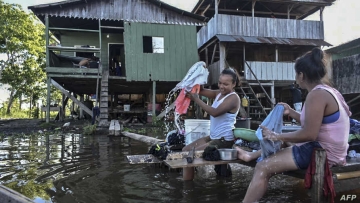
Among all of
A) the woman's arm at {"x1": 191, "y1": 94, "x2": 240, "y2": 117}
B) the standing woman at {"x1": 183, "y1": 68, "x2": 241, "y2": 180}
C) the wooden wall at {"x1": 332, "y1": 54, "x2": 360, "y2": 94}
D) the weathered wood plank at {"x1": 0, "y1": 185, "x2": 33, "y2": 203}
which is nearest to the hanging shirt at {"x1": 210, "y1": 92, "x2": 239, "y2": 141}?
the standing woman at {"x1": 183, "y1": 68, "x2": 241, "y2": 180}

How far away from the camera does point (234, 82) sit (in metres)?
3.84

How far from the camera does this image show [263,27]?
14.9 metres

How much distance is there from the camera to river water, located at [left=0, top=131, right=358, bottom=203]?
3221mm

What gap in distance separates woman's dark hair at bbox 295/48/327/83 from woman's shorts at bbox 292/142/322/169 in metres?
0.59

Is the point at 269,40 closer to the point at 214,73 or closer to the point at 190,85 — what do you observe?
the point at 214,73

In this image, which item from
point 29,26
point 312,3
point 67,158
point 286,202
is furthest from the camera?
point 29,26

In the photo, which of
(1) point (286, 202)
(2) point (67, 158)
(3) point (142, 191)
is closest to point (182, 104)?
(3) point (142, 191)

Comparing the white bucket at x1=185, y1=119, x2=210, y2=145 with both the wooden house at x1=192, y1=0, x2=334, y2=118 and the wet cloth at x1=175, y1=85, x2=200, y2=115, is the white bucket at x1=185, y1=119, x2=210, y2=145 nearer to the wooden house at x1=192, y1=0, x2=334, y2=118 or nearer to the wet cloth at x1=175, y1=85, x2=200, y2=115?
the wet cloth at x1=175, y1=85, x2=200, y2=115

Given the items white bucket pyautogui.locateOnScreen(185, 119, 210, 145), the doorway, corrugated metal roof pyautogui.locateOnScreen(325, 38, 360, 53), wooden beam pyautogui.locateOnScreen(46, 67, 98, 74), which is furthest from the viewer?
corrugated metal roof pyautogui.locateOnScreen(325, 38, 360, 53)

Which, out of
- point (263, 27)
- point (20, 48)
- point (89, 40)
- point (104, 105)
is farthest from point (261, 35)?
point (20, 48)

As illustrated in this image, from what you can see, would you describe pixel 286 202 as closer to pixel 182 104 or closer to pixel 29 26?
pixel 182 104

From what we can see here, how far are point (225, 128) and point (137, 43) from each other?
1065 cm

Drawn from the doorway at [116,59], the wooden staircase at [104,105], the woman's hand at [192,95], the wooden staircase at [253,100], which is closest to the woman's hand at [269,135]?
the woman's hand at [192,95]

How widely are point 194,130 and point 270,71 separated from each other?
1128cm
